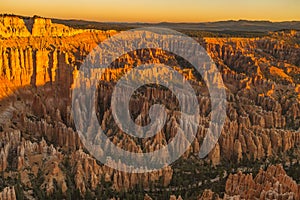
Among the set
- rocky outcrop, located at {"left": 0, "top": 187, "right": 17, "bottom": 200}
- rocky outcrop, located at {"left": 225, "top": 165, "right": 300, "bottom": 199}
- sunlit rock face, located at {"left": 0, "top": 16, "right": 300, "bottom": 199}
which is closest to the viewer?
rocky outcrop, located at {"left": 225, "top": 165, "right": 300, "bottom": 199}

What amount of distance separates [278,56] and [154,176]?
66271mm

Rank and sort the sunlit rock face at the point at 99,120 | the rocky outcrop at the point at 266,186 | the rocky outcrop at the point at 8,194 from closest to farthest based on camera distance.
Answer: the rocky outcrop at the point at 266,186
the rocky outcrop at the point at 8,194
the sunlit rock face at the point at 99,120

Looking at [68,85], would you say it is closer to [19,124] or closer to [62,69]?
[62,69]

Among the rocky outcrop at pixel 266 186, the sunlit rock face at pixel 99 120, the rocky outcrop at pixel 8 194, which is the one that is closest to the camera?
the rocky outcrop at pixel 266 186

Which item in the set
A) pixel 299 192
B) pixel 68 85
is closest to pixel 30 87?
pixel 68 85

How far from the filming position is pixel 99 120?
41219 mm

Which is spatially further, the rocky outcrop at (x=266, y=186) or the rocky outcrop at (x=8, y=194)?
the rocky outcrop at (x=8, y=194)

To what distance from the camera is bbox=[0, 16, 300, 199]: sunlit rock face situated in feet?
95.7

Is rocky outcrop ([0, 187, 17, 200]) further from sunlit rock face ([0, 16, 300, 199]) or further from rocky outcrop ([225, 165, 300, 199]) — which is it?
rocky outcrop ([225, 165, 300, 199])

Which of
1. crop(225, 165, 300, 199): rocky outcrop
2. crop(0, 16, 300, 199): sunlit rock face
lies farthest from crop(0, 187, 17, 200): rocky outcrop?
crop(225, 165, 300, 199): rocky outcrop

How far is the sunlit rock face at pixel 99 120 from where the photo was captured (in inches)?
1148

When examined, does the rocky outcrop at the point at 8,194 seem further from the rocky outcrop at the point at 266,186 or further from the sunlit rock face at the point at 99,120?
the rocky outcrop at the point at 266,186

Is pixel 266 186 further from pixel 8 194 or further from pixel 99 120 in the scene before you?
pixel 99 120

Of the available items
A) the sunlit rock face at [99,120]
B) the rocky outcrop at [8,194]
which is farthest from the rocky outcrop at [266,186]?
the rocky outcrop at [8,194]
